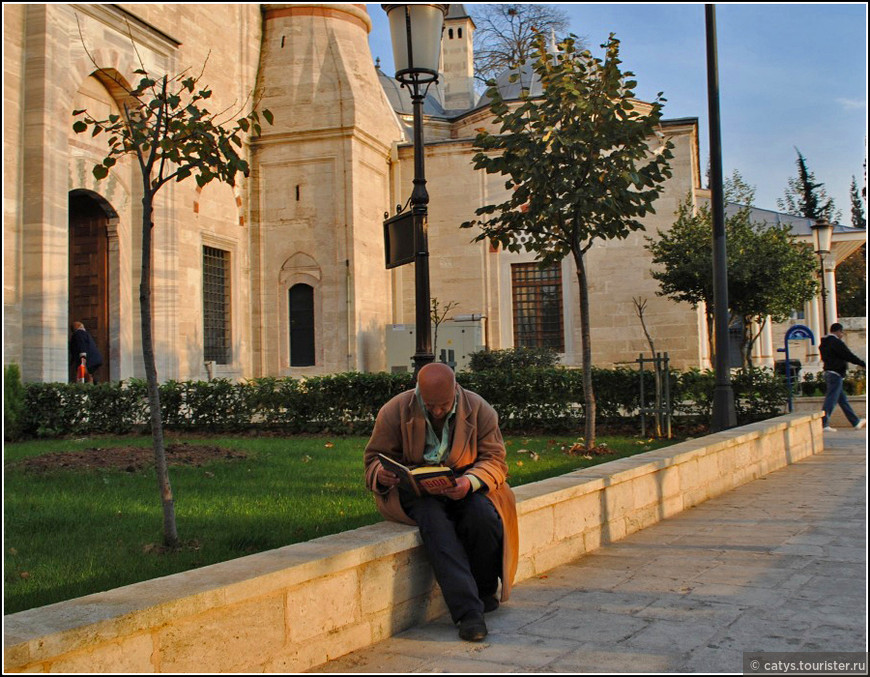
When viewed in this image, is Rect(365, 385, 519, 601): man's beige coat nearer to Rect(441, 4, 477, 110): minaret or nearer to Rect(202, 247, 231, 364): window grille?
Rect(202, 247, 231, 364): window grille

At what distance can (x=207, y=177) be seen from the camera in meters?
4.95

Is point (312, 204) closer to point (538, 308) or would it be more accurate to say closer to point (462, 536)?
point (538, 308)

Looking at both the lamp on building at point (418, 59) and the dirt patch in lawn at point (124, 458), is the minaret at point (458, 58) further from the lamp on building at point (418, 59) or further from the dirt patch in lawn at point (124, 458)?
the lamp on building at point (418, 59)

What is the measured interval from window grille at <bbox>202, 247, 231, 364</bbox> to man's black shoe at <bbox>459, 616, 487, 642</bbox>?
694 inches

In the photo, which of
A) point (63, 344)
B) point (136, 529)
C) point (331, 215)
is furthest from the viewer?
point (331, 215)

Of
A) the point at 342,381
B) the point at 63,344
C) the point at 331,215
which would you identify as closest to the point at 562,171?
the point at 342,381

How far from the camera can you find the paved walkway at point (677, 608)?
362 centimetres

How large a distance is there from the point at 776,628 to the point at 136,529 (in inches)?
159

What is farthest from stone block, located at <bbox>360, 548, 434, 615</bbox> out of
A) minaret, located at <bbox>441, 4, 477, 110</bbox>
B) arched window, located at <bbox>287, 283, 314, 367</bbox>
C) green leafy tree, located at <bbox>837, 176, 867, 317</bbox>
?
green leafy tree, located at <bbox>837, 176, 867, 317</bbox>

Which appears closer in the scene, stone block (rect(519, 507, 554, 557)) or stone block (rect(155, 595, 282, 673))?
stone block (rect(155, 595, 282, 673))

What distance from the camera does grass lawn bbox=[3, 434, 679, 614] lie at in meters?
4.63

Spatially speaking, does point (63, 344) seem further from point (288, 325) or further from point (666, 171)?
point (666, 171)

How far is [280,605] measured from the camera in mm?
3484

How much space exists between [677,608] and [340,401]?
9004 millimetres
